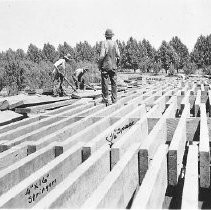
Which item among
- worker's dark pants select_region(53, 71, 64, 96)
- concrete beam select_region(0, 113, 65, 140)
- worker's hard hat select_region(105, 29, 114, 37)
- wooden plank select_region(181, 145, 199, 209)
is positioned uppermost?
worker's hard hat select_region(105, 29, 114, 37)

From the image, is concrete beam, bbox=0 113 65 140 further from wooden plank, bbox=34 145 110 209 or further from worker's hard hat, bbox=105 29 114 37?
worker's hard hat, bbox=105 29 114 37

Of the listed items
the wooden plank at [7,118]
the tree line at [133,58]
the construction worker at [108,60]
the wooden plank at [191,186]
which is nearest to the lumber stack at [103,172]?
the wooden plank at [191,186]

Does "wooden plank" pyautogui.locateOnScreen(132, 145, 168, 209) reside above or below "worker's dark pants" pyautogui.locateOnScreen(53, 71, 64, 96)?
below

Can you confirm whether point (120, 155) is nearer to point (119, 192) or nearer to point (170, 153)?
point (170, 153)

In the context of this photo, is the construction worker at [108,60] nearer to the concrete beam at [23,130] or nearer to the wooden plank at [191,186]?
the concrete beam at [23,130]

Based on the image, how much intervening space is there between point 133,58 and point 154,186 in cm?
7384

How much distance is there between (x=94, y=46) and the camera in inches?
3666

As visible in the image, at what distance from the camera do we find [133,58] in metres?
74.7

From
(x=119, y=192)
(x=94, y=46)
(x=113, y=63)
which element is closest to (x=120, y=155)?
(x=119, y=192)

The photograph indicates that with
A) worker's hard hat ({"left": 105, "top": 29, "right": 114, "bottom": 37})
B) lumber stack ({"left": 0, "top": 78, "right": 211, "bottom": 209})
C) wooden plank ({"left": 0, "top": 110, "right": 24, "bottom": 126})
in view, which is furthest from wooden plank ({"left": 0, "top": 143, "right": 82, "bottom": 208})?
worker's hard hat ({"left": 105, "top": 29, "right": 114, "bottom": 37})

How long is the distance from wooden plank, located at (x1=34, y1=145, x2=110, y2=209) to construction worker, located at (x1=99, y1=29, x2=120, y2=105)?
12.0 ft

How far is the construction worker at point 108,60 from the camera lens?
617 cm

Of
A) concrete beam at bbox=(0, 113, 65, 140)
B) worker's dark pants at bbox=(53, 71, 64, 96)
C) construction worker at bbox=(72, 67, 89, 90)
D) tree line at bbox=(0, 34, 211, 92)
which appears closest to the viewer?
concrete beam at bbox=(0, 113, 65, 140)

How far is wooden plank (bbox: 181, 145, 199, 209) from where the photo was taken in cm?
174
